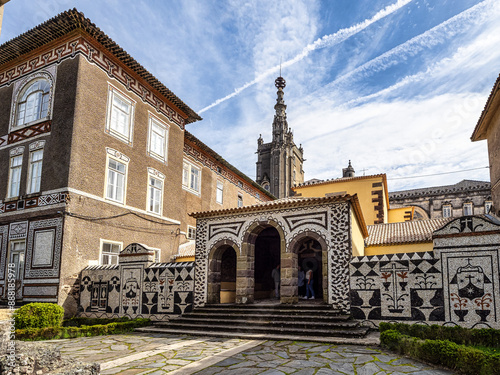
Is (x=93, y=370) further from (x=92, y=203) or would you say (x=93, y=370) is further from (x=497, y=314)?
(x=92, y=203)

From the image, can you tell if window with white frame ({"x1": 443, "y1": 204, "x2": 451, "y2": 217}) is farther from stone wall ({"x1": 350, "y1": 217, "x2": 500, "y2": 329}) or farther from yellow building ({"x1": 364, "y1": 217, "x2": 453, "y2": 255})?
stone wall ({"x1": 350, "y1": 217, "x2": 500, "y2": 329})

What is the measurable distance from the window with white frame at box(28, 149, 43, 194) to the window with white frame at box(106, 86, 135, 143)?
2825mm

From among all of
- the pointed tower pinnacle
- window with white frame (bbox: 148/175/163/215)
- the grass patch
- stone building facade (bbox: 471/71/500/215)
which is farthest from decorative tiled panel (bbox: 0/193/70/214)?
the pointed tower pinnacle

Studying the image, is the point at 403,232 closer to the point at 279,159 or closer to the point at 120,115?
the point at 120,115

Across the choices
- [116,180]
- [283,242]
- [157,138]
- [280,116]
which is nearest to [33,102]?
[116,180]

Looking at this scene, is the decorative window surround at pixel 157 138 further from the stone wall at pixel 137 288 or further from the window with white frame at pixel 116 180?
the stone wall at pixel 137 288

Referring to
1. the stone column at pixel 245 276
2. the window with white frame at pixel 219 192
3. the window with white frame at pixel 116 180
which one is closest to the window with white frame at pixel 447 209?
the window with white frame at pixel 219 192

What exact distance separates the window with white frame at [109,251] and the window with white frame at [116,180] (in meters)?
1.79

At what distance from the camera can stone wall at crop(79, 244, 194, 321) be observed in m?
13.3

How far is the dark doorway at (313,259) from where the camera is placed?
1555 cm

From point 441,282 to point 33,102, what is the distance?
646 inches

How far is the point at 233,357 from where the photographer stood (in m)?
7.79

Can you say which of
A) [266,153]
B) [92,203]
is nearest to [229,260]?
[92,203]

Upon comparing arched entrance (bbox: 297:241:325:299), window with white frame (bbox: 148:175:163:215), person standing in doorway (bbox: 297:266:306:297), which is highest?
window with white frame (bbox: 148:175:163:215)
